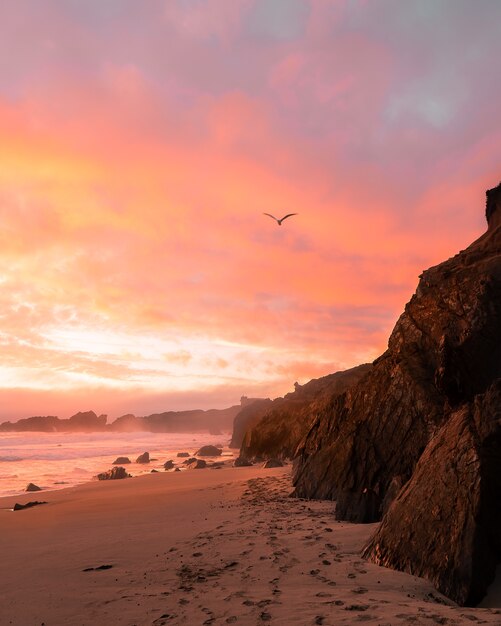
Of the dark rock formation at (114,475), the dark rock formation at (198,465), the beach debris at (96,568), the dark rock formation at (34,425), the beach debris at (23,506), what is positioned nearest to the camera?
the beach debris at (96,568)

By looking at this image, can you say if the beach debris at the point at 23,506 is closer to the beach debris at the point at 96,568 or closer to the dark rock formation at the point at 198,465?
the beach debris at the point at 96,568

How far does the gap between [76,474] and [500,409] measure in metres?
30.6

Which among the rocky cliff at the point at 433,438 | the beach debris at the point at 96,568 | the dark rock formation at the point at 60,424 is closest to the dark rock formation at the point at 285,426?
the rocky cliff at the point at 433,438

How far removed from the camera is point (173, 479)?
24703 millimetres

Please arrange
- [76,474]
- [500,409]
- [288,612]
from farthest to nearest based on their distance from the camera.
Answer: [76,474]
[500,409]
[288,612]

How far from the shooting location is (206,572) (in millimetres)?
7910

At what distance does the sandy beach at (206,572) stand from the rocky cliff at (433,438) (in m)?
0.68

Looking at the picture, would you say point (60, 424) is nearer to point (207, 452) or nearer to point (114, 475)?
point (207, 452)

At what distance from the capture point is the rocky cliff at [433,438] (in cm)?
696

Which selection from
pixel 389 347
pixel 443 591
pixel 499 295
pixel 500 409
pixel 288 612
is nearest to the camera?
pixel 288 612

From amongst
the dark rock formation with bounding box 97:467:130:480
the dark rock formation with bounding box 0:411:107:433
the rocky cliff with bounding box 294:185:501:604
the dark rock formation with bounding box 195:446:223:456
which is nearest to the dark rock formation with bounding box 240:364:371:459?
the dark rock formation with bounding box 195:446:223:456

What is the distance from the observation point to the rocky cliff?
6965mm

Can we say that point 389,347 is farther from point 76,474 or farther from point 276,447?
point 76,474

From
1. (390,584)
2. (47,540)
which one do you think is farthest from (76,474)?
(390,584)
